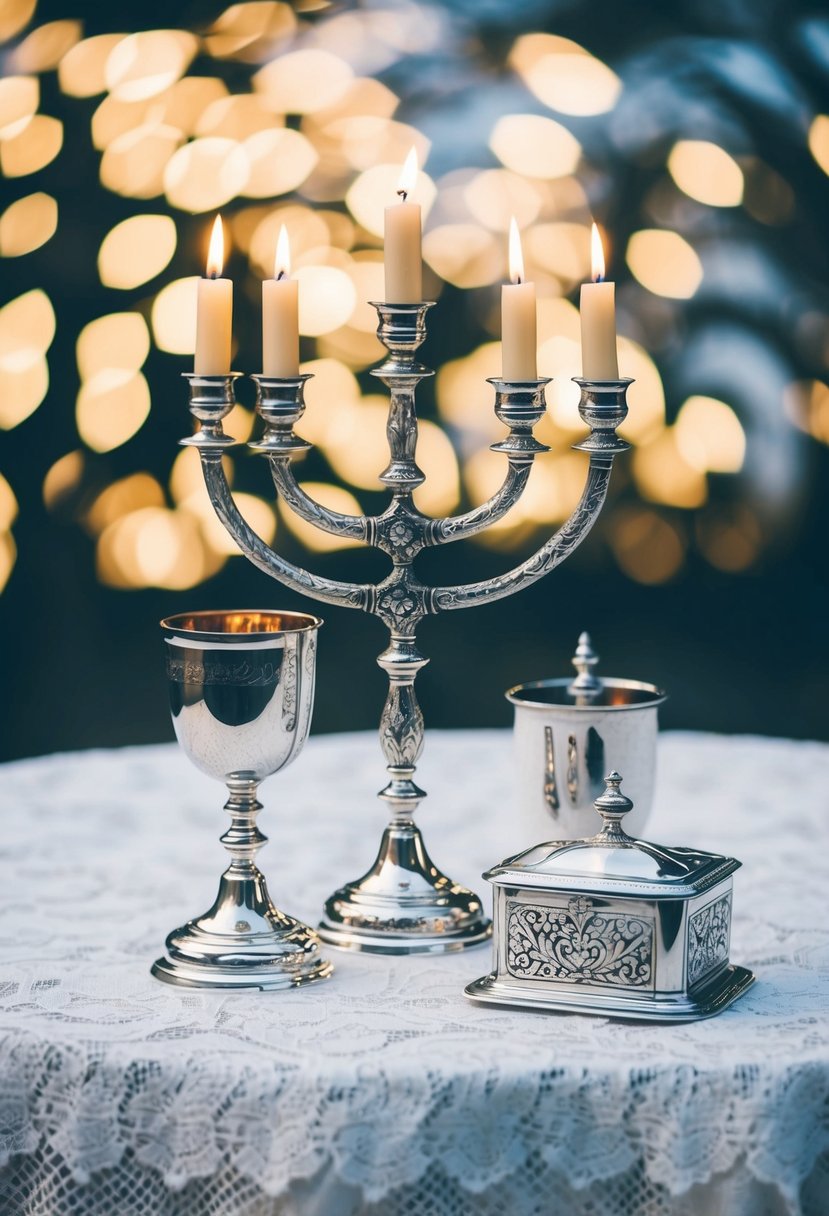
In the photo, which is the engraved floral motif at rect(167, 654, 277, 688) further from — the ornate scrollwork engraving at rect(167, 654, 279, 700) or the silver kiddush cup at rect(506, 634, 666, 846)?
the silver kiddush cup at rect(506, 634, 666, 846)

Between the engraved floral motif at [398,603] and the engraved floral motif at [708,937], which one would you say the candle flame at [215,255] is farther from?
the engraved floral motif at [708,937]

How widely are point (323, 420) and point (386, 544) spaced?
86.3 inches

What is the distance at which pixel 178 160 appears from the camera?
11.0ft

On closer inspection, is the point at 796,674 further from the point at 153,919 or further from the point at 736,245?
the point at 153,919

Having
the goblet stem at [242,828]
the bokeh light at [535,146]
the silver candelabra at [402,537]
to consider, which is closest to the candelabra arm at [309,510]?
the silver candelabra at [402,537]

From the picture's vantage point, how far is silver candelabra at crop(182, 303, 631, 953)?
48.4 inches

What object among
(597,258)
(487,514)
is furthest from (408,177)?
(487,514)

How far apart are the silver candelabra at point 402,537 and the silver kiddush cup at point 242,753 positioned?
0.27ft

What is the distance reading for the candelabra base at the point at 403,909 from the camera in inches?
49.8

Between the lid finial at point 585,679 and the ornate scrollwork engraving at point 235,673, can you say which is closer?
the ornate scrollwork engraving at point 235,673

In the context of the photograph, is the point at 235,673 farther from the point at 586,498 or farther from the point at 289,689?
the point at 586,498

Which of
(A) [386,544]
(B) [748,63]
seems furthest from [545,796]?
(B) [748,63]

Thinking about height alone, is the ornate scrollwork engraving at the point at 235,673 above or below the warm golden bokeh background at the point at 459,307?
below

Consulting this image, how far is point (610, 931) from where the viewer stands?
1.10 meters
